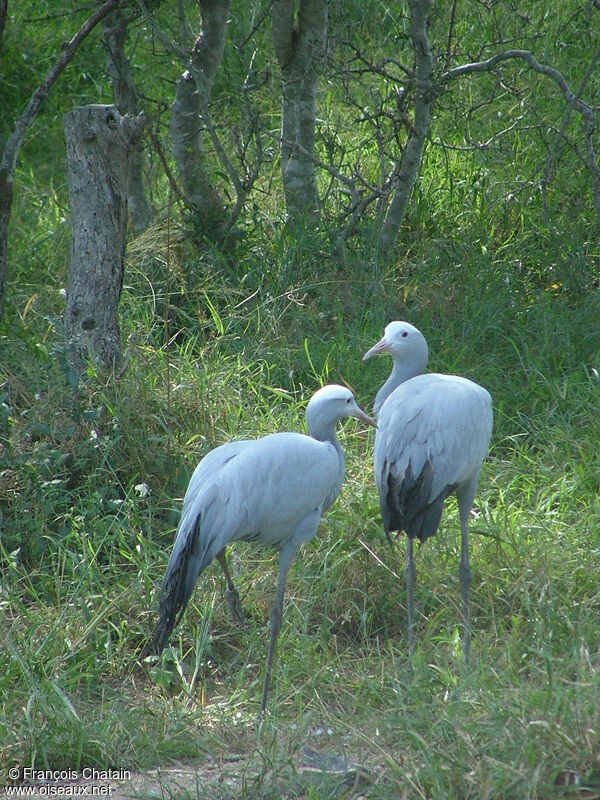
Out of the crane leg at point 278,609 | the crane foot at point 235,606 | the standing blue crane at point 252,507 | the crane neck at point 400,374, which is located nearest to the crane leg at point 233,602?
the crane foot at point 235,606

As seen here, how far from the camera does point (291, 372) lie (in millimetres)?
5676

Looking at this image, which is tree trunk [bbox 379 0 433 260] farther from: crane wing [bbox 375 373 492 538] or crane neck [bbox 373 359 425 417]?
crane wing [bbox 375 373 492 538]

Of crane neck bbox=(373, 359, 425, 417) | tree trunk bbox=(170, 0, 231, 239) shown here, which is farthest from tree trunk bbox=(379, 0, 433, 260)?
crane neck bbox=(373, 359, 425, 417)

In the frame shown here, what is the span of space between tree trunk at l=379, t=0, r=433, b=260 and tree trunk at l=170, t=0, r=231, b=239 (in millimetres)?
1038

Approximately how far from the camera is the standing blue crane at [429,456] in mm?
4117

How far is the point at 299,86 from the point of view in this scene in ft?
22.8

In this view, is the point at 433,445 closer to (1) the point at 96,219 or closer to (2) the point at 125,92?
(1) the point at 96,219

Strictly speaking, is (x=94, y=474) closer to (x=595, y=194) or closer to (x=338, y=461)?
(x=338, y=461)

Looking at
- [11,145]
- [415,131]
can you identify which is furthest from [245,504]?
[415,131]

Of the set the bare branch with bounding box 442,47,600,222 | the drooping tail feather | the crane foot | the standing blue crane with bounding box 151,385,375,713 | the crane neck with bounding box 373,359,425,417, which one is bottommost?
the crane foot

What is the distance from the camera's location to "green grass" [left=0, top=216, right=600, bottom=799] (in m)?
3.38

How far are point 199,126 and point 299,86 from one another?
69 cm

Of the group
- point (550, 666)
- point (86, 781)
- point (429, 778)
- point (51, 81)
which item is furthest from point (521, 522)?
point (51, 81)

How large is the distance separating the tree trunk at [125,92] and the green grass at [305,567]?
104cm
